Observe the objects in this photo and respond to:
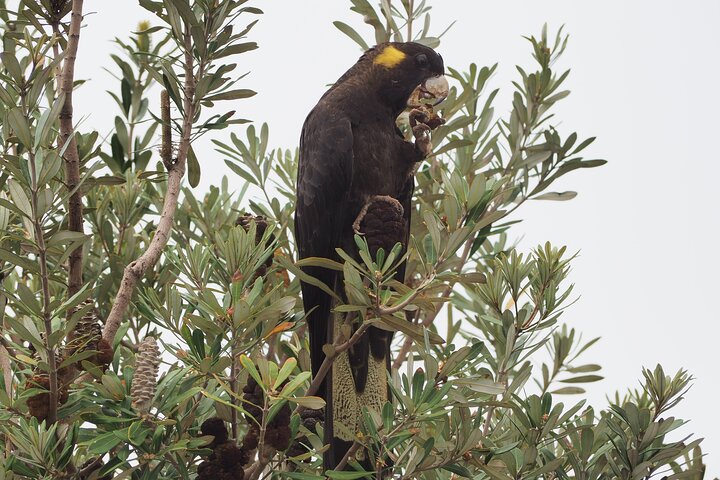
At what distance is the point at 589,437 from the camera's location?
2.40 m

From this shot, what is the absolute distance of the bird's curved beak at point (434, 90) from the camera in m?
3.56

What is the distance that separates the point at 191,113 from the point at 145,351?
0.84m

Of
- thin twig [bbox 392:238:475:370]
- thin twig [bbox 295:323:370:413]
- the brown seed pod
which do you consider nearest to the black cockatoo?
thin twig [bbox 392:238:475:370]

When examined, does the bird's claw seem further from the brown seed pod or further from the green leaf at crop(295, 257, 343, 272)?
the brown seed pod

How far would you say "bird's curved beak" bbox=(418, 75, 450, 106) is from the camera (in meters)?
3.56

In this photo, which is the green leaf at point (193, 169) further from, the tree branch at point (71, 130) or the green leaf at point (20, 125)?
the green leaf at point (20, 125)

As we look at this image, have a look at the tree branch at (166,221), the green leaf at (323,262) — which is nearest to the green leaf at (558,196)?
the green leaf at (323,262)

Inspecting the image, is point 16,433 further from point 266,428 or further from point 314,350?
point 314,350

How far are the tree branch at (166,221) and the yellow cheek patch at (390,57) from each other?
1.09 m

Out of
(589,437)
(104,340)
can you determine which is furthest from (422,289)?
(104,340)

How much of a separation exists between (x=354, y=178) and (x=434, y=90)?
598mm

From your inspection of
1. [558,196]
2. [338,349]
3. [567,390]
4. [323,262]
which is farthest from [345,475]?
[558,196]

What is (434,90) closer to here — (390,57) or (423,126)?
(390,57)

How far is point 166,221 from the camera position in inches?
98.0
